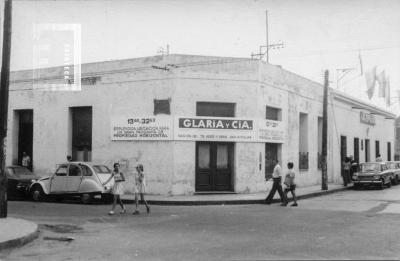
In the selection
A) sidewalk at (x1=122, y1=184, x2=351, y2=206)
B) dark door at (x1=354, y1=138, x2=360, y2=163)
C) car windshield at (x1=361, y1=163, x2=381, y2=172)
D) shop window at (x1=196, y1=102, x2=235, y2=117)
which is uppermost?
shop window at (x1=196, y1=102, x2=235, y2=117)

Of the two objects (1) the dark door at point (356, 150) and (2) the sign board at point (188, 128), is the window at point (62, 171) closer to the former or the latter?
(2) the sign board at point (188, 128)

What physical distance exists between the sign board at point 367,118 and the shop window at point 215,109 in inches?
744

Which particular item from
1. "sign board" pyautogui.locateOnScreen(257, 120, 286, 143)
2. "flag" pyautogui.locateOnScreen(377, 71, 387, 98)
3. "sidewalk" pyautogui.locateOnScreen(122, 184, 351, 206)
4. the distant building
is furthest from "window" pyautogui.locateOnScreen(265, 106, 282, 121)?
"flag" pyautogui.locateOnScreen(377, 71, 387, 98)

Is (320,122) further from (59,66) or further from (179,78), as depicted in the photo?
(59,66)

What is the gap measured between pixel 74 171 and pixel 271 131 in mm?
9164

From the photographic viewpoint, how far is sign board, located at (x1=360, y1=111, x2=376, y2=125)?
121ft

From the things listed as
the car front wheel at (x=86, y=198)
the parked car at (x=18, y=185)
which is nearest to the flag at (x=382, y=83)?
the car front wheel at (x=86, y=198)

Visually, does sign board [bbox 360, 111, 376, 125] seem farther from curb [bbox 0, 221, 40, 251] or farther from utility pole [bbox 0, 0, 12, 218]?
curb [bbox 0, 221, 40, 251]

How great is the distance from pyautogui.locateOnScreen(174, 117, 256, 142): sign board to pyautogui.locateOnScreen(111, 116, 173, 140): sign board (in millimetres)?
439

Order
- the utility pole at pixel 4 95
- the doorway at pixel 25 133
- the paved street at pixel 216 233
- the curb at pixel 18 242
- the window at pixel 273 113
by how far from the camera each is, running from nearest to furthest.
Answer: the paved street at pixel 216 233, the curb at pixel 18 242, the utility pole at pixel 4 95, the window at pixel 273 113, the doorway at pixel 25 133

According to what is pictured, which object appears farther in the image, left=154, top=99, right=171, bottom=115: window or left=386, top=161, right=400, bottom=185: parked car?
left=386, top=161, right=400, bottom=185: parked car

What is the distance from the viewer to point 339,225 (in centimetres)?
1181

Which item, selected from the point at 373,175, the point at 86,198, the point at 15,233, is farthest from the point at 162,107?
the point at 373,175

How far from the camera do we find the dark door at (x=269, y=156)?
22703 millimetres
